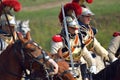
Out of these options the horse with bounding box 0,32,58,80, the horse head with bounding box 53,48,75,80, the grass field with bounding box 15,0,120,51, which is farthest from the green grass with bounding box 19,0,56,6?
the horse with bounding box 0,32,58,80

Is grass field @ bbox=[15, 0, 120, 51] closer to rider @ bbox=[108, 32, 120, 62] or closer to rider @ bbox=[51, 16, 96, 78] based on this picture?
rider @ bbox=[108, 32, 120, 62]

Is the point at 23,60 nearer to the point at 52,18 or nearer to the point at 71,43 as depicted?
the point at 71,43

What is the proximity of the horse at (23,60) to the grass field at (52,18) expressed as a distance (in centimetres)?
1894

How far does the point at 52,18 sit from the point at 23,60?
1186 inches

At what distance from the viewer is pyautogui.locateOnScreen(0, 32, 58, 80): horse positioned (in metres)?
10.5

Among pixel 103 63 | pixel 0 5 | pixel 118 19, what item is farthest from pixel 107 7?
pixel 0 5

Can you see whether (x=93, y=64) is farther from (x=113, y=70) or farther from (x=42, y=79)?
(x=42, y=79)

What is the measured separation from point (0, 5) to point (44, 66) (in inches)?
105

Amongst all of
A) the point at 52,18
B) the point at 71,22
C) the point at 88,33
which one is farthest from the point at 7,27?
the point at 52,18

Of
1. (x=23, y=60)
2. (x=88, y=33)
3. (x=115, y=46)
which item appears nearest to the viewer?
(x=23, y=60)

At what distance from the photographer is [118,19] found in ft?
124

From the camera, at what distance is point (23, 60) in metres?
10.5

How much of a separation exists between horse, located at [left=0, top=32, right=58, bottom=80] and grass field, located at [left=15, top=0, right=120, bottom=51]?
62.1ft

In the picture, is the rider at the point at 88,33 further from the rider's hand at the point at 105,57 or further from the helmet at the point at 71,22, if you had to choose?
the helmet at the point at 71,22
